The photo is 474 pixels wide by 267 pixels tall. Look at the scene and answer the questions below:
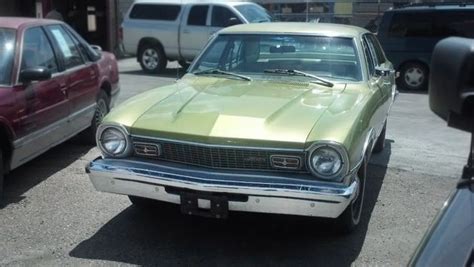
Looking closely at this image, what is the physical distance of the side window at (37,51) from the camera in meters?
5.71

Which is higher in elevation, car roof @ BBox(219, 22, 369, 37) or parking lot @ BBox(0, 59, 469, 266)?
car roof @ BBox(219, 22, 369, 37)

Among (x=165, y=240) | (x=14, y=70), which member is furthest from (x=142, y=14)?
(x=165, y=240)

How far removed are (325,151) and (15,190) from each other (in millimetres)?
3171

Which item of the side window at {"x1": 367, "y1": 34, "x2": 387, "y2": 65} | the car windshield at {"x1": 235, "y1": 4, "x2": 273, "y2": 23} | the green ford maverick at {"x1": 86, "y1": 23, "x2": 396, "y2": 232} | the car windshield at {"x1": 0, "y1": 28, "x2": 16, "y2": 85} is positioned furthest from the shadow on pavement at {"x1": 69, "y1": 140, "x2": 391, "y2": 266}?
the car windshield at {"x1": 235, "y1": 4, "x2": 273, "y2": 23}

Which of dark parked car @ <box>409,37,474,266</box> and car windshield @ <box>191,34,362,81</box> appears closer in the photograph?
dark parked car @ <box>409,37,474,266</box>

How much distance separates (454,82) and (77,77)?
5.51 metres

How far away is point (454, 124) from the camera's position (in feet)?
5.56

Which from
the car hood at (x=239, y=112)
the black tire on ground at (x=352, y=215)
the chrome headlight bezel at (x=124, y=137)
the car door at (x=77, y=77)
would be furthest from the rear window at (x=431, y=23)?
the chrome headlight bezel at (x=124, y=137)

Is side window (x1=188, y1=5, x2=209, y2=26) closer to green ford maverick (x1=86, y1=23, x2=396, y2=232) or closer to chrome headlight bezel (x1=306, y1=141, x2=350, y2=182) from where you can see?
green ford maverick (x1=86, y1=23, x2=396, y2=232)

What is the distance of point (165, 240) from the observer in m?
4.41

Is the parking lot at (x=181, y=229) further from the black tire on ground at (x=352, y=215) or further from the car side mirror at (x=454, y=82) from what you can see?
the car side mirror at (x=454, y=82)

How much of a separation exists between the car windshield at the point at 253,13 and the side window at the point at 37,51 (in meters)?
9.07

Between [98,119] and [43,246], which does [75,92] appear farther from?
[43,246]

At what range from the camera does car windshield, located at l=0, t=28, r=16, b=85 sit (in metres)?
5.29
